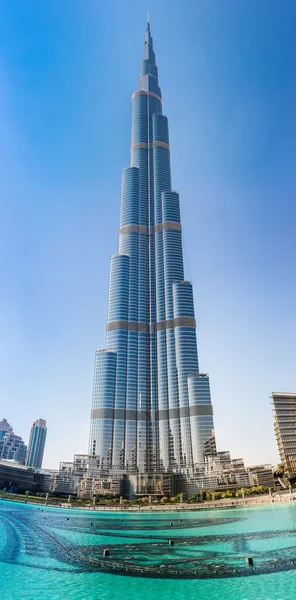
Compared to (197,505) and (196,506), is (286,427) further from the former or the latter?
(196,506)

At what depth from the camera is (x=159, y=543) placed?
5166cm

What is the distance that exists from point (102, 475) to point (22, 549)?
514ft

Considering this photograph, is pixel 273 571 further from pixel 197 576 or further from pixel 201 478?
pixel 201 478

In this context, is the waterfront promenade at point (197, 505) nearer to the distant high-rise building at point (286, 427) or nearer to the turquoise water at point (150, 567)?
the distant high-rise building at point (286, 427)

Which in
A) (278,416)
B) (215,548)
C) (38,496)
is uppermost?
(278,416)

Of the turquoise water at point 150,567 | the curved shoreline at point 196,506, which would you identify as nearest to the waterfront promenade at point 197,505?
the curved shoreline at point 196,506

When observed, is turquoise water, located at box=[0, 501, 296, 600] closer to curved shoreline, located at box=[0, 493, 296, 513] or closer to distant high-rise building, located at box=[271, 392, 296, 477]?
curved shoreline, located at box=[0, 493, 296, 513]

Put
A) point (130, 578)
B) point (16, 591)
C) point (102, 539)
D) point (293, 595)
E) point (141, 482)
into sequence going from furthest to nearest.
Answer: point (141, 482)
point (102, 539)
point (130, 578)
point (16, 591)
point (293, 595)

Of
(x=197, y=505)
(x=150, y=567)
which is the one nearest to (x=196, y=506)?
(x=197, y=505)

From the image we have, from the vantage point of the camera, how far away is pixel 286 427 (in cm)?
18062

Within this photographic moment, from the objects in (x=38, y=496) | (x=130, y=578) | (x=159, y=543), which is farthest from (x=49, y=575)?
(x=38, y=496)

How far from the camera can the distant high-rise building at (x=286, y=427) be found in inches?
6772

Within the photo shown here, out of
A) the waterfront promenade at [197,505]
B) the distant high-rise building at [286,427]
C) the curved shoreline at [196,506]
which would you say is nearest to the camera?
the curved shoreline at [196,506]

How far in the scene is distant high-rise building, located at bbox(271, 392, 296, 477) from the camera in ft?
564
